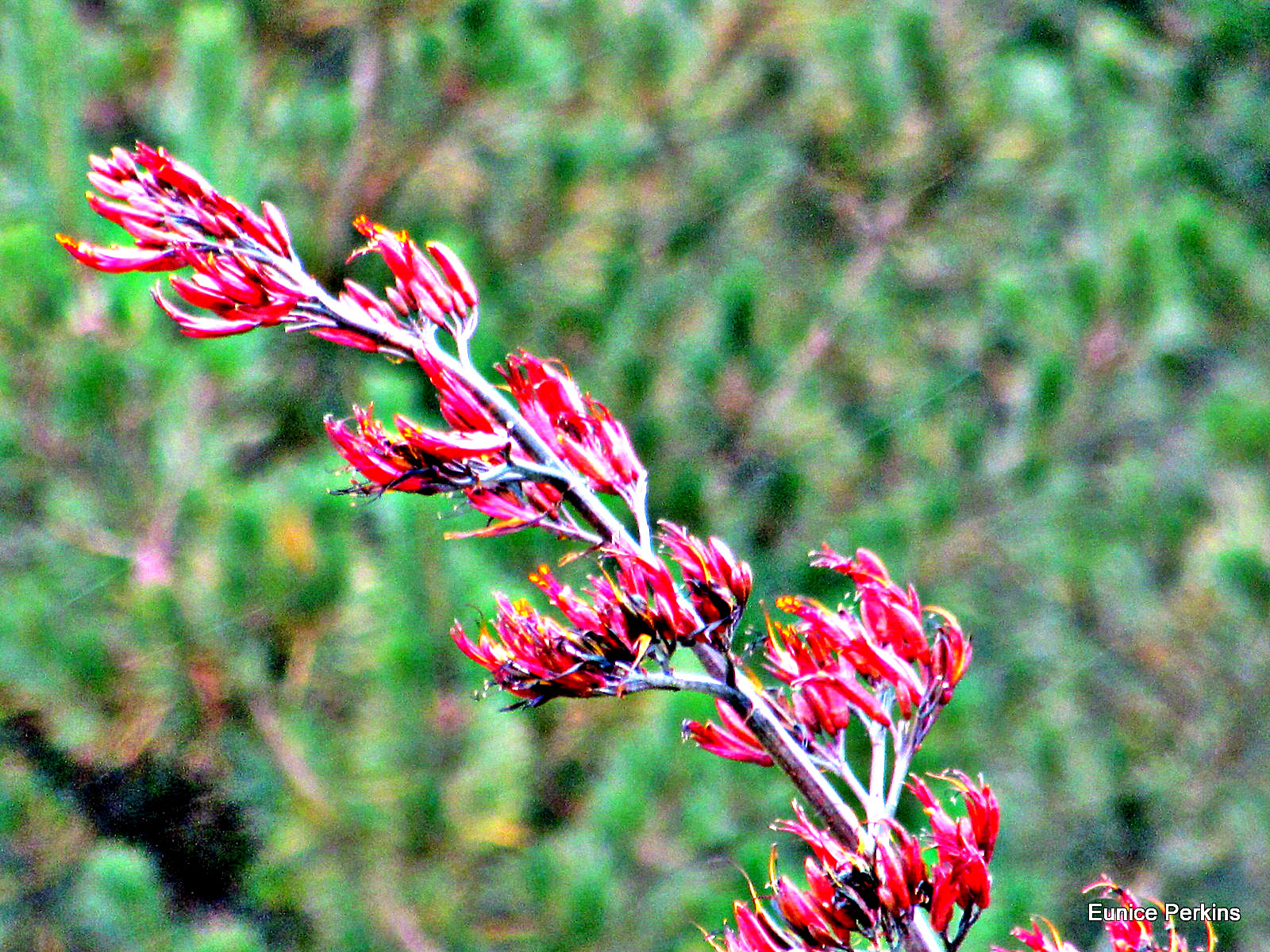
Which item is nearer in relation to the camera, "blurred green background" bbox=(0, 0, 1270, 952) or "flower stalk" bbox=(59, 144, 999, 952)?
"flower stalk" bbox=(59, 144, 999, 952)

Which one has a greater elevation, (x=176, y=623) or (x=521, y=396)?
(x=521, y=396)

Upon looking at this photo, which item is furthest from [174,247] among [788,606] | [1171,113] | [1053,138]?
[1171,113]

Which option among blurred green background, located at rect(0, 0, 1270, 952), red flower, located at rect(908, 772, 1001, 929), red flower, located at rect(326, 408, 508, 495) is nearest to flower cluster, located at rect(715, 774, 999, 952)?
red flower, located at rect(908, 772, 1001, 929)

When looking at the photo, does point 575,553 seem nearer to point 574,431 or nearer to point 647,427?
point 574,431

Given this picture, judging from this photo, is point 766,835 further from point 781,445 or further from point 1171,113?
point 1171,113

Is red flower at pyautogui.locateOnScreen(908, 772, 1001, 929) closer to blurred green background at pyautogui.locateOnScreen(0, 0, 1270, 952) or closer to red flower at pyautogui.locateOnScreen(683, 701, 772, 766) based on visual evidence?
red flower at pyautogui.locateOnScreen(683, 701, 772, 766)

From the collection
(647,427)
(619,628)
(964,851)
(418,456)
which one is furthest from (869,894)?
(647,427)
